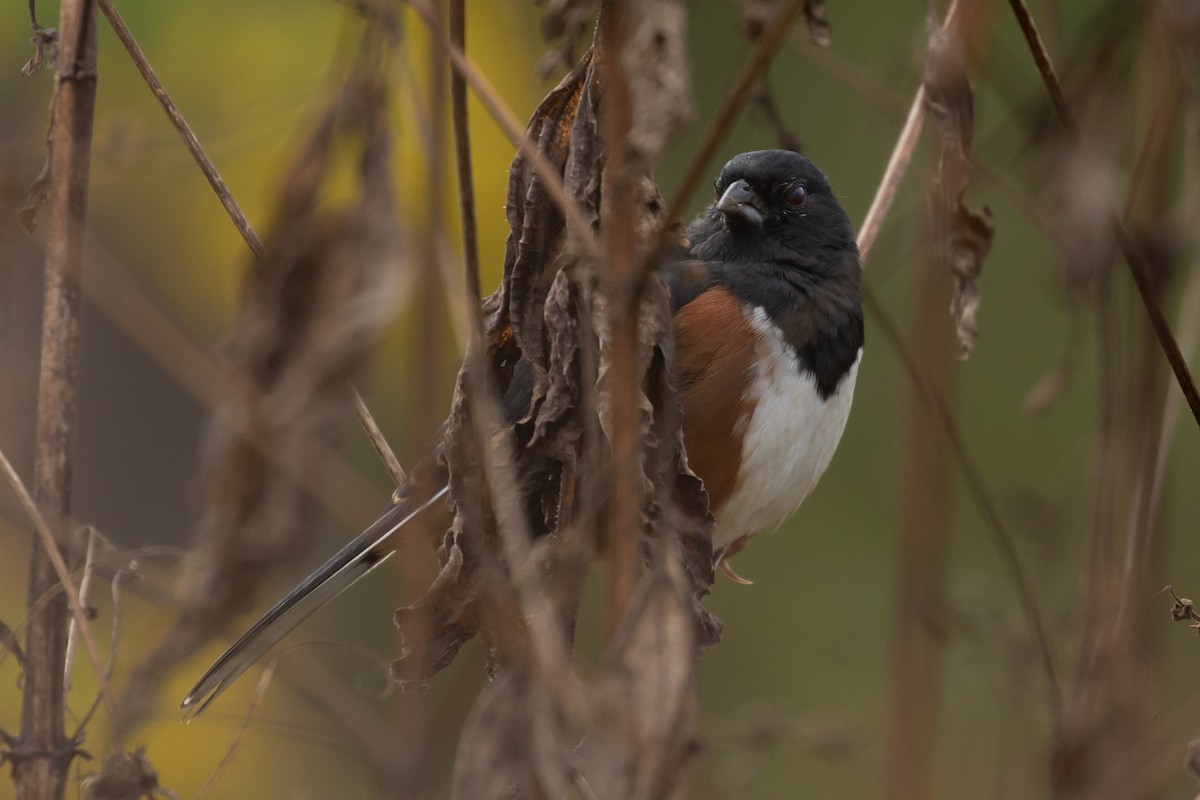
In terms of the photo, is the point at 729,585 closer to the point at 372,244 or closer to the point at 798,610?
the point at 798,610

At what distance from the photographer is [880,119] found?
2303 mm

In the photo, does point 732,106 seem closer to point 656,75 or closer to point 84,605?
point 656,75

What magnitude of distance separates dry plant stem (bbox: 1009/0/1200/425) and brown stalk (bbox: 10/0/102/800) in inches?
40.3

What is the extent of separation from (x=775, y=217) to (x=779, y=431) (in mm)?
474

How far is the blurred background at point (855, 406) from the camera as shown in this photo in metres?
1.20

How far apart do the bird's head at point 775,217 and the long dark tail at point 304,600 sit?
953 mm

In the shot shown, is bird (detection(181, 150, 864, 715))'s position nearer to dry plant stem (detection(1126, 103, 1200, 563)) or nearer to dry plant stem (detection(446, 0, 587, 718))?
dry plant stem (detection(1126, 103, 1200, 563))

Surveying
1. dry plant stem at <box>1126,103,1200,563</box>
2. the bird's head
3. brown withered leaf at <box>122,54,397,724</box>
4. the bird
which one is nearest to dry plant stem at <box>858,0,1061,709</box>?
dry plant stem at <box>1126,103,1200,563</box>

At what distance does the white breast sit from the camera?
2537 mm

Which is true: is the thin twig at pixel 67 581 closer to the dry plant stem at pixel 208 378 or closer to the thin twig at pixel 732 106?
the dry plant stem at pixel 208 378

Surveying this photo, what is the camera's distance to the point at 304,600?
209 cm

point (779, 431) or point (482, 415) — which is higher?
point (482, 415)

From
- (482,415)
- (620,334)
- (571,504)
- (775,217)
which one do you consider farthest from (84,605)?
(775,217)

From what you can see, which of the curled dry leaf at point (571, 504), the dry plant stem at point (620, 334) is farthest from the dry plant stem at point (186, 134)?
the dry plant stem at point (620, 334)
